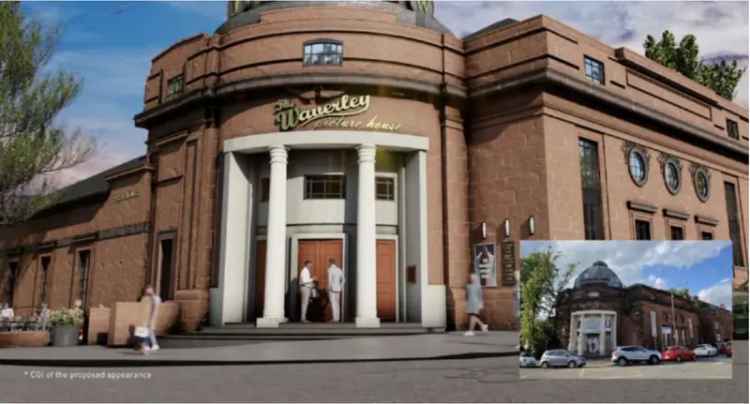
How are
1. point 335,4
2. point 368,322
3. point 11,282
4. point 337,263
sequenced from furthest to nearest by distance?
1. point 11,282
2. point 335,4
3. point 337,263
4. point 368,322

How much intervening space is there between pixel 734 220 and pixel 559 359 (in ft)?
88.4

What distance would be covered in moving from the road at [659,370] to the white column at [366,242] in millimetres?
12558

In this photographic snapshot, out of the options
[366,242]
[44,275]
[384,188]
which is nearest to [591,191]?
[384,188]

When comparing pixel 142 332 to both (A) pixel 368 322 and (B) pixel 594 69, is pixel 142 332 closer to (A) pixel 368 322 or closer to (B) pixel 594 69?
(A) pixel 368 322

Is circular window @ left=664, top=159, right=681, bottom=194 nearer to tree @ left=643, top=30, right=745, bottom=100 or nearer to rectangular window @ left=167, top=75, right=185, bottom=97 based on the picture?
tree @ left=643, top=30, right=745, bottom=100

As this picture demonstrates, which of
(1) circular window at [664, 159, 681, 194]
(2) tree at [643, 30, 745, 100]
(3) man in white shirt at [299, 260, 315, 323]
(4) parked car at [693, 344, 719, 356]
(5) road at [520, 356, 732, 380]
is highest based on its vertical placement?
(2) tree at [643, 30, 745, 100]

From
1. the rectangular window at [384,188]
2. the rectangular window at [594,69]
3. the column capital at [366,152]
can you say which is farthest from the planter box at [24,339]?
the rectangular window at [594,69]

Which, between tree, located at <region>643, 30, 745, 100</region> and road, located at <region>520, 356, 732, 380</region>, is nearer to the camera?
road, located at <region>520, 356, 732, 380</region>

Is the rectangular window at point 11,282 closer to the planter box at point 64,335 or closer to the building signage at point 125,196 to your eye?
the building signage at point 125,196

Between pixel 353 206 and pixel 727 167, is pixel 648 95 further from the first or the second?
pixel 353 206

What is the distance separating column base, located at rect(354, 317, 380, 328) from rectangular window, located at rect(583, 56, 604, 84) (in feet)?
34.6

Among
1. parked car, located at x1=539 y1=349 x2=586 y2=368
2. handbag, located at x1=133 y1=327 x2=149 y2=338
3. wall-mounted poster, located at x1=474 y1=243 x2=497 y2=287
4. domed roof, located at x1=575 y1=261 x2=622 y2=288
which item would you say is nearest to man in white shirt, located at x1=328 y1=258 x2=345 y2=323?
wall-mounted poster, located at x1=474 y1=243 x2=497 y2=287

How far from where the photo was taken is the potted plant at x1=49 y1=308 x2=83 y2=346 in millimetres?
17500

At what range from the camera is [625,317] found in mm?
4742
